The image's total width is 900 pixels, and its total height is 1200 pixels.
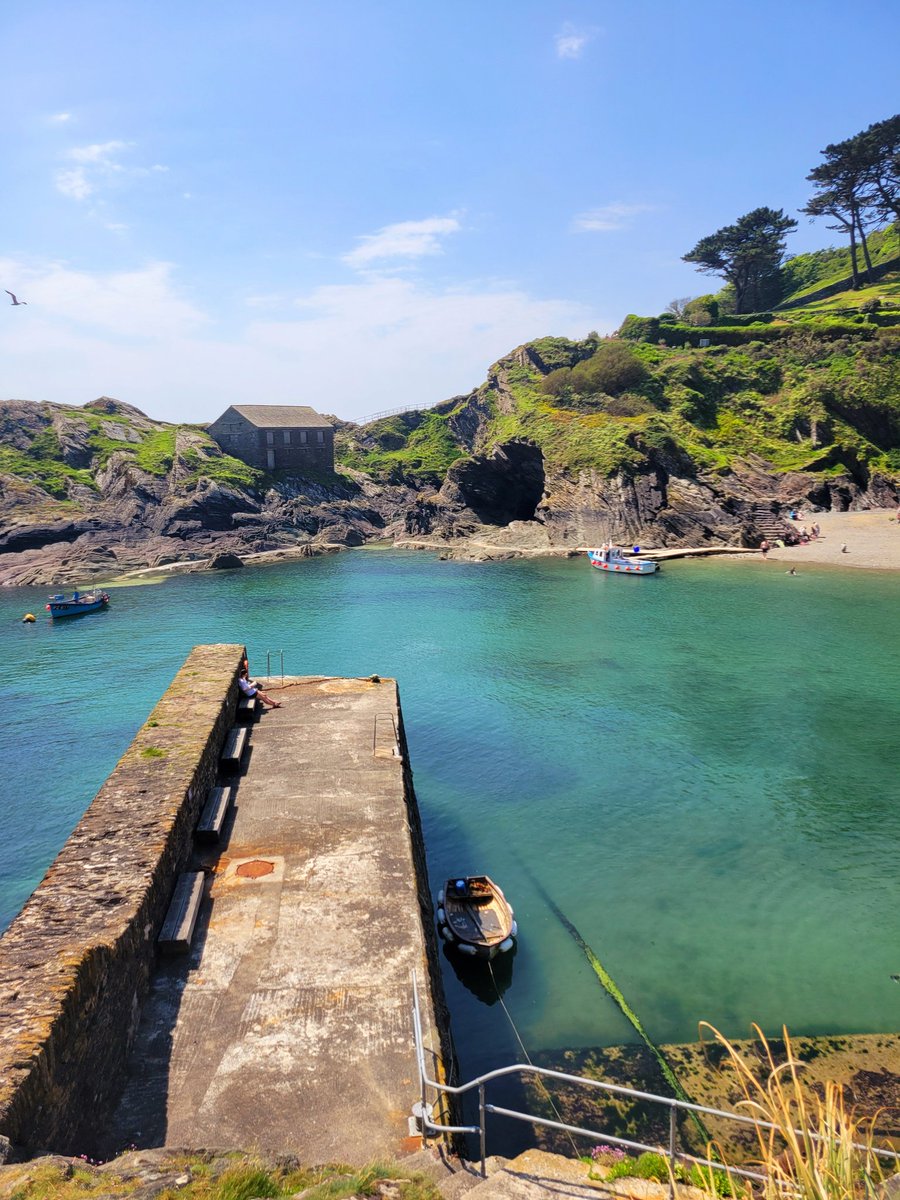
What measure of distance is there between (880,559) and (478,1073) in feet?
208

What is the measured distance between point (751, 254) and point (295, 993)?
134494 mm

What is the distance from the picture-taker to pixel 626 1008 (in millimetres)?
15172

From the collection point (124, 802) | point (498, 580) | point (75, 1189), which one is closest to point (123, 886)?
point (124, 802)

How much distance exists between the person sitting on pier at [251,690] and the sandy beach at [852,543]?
54773mm

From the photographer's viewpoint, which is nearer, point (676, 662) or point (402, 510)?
point (676, 662)

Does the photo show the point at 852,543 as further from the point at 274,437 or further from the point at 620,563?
the point at 274,437

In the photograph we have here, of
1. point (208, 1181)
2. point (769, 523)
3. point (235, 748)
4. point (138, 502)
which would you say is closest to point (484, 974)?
point (235, 748)

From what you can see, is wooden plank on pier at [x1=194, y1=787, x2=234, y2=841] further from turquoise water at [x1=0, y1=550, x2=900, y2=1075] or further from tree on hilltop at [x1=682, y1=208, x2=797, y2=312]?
tree on hilltop at [x1=682, y1=208, x2=797, y2=312]

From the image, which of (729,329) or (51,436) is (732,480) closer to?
(729,329)

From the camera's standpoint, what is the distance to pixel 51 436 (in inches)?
4173

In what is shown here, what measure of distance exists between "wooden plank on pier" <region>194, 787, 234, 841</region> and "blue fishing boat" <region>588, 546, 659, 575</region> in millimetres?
54130

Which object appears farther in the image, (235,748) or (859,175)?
(859,175)

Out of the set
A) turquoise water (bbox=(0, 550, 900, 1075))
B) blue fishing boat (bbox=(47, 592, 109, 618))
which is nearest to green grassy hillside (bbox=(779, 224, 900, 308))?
turquoise water (bbox=(0, 550, 900, 1075))

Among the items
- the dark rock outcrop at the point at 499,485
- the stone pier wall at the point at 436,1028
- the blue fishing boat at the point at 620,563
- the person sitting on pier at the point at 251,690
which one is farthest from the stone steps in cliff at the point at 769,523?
the stone pier wall at the point at 436,1028
